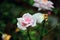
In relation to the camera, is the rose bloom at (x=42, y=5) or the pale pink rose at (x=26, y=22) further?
the rose bloom at (x=42, y=5)

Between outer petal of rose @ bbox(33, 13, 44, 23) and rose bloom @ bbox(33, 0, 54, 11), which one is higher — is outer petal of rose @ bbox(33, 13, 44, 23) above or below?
below

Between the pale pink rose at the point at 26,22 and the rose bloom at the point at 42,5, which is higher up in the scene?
the rose bloom at the point at 42,5

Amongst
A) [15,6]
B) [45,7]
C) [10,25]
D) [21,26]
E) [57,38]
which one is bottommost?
[21,26]

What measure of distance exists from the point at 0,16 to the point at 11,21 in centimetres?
13

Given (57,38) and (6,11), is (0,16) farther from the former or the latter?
(57,38)

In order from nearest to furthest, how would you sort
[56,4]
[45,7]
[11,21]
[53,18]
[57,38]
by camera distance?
[45,7], [57,38], [11,21], [53,18], [56,4]

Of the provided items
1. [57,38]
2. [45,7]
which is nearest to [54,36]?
[57,38]

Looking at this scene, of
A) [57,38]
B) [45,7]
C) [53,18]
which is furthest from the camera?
[53,18]

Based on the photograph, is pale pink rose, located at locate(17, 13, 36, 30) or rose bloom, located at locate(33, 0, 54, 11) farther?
rose bloom, located at locate(33, 0, 54, 11)

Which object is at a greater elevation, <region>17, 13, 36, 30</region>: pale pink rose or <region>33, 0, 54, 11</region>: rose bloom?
<region>33, 0, 54, 11</region>: rose bloom

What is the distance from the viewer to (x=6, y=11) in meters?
2.85

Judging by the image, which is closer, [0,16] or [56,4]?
[0,16]

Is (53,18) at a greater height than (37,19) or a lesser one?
greater

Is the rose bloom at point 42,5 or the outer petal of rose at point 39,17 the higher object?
the rose bloom at point 42,5
